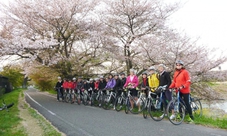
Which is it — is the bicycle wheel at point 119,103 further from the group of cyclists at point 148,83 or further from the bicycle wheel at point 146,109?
the bicycle wheel at point 146,109

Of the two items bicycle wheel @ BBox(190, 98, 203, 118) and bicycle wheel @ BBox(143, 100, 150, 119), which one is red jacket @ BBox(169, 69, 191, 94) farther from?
bicycle wheel @ BBox(190, 98, 203, 118)

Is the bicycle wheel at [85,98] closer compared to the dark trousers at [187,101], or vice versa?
the dark trousers at [187,101]

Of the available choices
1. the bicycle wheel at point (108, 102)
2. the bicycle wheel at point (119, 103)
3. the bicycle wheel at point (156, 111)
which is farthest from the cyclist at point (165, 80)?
the bicycle wheel at point (108, 102)

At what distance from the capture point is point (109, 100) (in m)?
11.0

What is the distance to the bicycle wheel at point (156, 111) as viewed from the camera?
749cm

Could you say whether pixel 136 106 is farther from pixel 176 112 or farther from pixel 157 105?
pixel 176 112

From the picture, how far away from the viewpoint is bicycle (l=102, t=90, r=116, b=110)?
35.9 ft

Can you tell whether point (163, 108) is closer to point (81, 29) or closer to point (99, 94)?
point (99, 94)

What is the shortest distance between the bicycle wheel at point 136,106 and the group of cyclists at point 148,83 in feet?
0.83

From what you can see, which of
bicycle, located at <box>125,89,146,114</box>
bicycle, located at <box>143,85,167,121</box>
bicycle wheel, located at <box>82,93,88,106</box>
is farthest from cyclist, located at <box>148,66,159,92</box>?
bicycle wheel, located at <box>82,93,88,106</box>

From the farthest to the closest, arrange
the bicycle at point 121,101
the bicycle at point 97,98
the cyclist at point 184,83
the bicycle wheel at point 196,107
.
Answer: the bicycle at point 97,98 < the bicycle at point 121,101 < the bicycle wheel at point 196,107 < the cyclist at point 184,83

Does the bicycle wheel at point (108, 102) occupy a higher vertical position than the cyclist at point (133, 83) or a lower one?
lower

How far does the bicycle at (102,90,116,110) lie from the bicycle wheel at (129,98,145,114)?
169 cm

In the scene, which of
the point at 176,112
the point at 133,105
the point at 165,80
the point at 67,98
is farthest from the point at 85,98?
the point at 176,112
